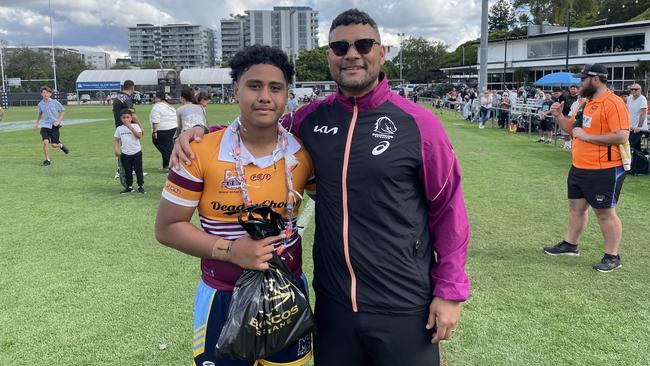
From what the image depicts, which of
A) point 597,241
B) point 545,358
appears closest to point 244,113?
point 545,358

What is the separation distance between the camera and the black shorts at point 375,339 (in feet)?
6.56

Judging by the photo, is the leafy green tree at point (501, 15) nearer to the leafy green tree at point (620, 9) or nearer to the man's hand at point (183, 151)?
the leafy green tree at point (620, 9)

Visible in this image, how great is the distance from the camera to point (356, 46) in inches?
82.7

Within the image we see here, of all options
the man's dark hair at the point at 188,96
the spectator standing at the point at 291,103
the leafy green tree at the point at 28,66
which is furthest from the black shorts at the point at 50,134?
the leafy green tree at the point at 28,66

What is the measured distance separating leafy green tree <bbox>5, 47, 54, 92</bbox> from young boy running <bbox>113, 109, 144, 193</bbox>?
99241mm

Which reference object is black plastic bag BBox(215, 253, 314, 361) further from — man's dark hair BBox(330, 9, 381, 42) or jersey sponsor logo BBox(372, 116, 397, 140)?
man's dark hair BBox(330, 9, 381, 42)

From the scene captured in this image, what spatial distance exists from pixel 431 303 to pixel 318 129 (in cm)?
85

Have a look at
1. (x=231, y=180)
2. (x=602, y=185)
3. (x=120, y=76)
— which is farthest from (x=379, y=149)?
(x=120, y=76)

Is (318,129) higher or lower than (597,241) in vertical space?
higher

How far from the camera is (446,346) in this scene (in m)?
3.68

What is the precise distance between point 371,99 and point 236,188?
66cm

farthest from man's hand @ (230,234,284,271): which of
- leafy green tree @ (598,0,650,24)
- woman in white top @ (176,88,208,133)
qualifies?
leafy green tree @ (598,0,650,24)

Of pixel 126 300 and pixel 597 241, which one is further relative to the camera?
pixel 597 241

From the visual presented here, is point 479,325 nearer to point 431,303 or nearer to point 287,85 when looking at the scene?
point 431,303
